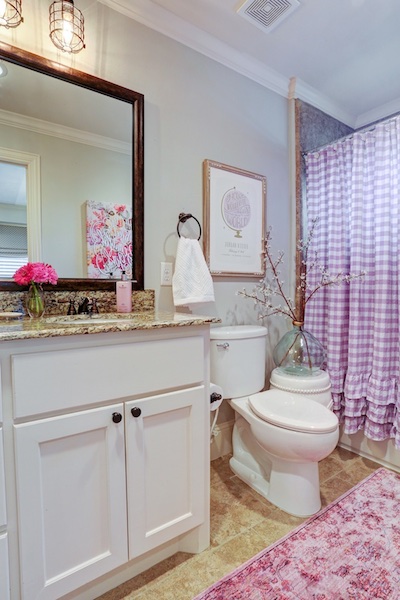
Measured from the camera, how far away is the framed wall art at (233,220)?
1.76 m

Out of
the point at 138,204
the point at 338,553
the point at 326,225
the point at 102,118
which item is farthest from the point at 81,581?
the point at 326,225

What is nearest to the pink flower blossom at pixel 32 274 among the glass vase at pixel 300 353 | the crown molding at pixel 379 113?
the glass vase at pixel 300 353

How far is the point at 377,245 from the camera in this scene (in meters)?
1.73

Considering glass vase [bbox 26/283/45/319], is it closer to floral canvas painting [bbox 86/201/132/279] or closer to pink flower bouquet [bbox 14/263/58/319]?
pink flower bouquet [bbox 14/263/58/319]

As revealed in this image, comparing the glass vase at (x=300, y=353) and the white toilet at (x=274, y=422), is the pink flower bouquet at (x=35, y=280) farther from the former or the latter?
the glass vase at (x=300, y=353)

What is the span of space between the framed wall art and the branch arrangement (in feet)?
0.26

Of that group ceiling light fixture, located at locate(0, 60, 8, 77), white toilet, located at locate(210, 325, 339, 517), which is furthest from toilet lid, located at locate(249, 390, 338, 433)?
ceiling light fixture, located at locate(0, 60, 8, 77)

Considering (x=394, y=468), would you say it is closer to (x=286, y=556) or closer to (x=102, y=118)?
(x=286, y=556)

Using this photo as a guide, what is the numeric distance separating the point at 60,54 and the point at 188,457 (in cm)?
168

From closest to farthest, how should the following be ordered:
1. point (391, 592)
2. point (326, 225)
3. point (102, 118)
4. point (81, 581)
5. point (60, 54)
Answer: point (81, 581)
point (391, 592)
point (60, 54)
point (102, 118)
point (326, 225)

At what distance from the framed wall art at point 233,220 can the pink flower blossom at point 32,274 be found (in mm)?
838

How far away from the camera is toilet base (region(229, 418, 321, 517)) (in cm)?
141

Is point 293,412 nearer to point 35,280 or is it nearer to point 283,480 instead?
point 283,480

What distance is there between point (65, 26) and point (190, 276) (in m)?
1.12
